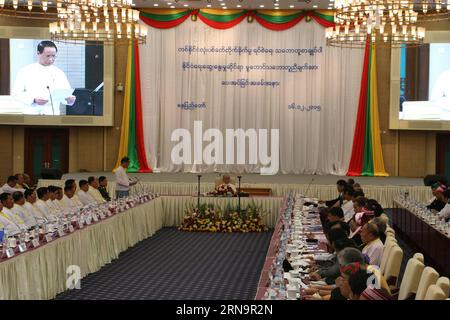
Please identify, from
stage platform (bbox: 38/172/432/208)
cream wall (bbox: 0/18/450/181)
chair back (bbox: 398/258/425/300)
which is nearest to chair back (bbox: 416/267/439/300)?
chair back (bbox: 398/258/425/300)

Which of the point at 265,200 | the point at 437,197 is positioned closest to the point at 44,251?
the point at 437,197

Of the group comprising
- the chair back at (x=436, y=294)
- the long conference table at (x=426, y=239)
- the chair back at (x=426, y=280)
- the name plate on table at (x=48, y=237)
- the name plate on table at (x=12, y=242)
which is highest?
the chair back at (x=436, y=294)

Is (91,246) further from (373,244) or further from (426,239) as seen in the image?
(426,239)

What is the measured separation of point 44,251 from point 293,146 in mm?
13666

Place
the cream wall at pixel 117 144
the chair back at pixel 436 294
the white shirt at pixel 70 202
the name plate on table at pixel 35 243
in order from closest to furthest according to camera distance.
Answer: the chair back at pixel 436 294, the name plate on table at pixel 35 243, the white shirt at pixel 70 202, the cream wall at pixel 117 144

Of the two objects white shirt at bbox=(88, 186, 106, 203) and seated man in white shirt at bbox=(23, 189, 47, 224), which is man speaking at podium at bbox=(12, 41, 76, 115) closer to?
white shirt at bbox=(88, 186, 106, 203)

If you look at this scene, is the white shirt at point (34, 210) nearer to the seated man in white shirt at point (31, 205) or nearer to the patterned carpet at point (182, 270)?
the seated man in white shirt at point (31, 205)

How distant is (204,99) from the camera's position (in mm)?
20469

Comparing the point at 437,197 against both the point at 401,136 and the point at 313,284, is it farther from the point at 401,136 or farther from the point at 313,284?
the point at 401,136

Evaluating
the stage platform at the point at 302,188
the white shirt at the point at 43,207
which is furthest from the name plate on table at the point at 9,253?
the stage platform at the point at 302,188

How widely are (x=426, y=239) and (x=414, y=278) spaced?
4.73 meters

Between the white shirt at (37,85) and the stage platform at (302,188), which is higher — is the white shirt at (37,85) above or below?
above

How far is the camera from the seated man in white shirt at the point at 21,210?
901 centimetres

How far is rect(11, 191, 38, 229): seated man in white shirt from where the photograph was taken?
9.01 m
